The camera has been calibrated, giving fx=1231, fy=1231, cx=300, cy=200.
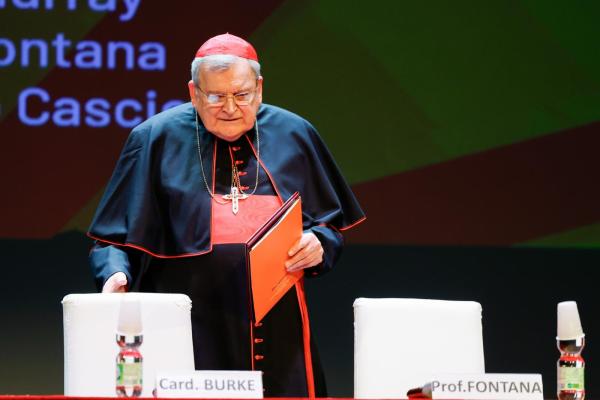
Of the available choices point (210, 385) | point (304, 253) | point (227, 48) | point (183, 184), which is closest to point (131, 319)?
point (210, 385)

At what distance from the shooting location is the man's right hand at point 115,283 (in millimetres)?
3545

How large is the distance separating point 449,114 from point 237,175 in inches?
93.7

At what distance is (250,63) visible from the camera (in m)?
3.78

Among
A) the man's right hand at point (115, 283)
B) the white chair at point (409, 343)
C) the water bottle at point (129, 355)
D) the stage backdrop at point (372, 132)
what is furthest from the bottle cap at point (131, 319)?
the stage backdrop at point (372, 132)

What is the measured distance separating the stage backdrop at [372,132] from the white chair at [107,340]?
2.62 meters

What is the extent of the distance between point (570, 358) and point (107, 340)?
1.25 metres

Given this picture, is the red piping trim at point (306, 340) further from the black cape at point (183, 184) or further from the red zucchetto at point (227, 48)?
the red zucchetto at point (227, 48)

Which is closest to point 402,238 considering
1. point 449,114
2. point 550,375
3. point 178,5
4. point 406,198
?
point 406,198

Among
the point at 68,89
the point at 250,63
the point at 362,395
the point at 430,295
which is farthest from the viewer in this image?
the point at 430,295

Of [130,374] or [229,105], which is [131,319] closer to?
[130,374]

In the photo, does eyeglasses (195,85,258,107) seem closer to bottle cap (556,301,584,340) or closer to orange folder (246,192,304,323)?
orange folder (246,192,304,323)

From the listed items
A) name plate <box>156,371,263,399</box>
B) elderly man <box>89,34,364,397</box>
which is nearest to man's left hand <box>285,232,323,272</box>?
elderly man <box>89,34,364,397</box>

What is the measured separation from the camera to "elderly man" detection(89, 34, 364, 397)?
3.76 meters

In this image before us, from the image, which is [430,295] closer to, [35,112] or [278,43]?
[278,43]
